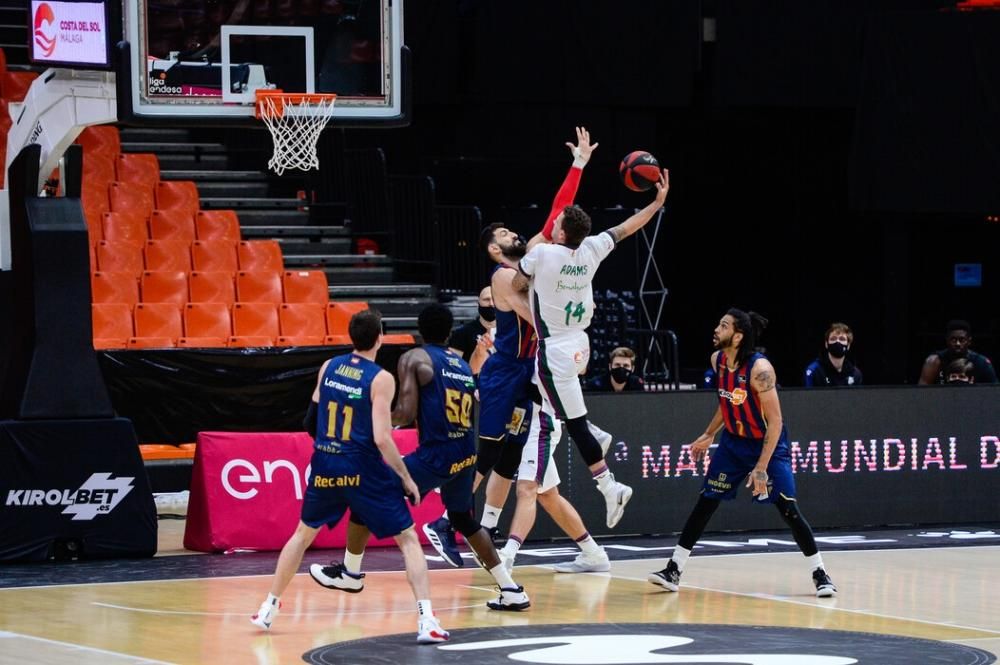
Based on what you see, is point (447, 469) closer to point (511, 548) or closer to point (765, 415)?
point (511, 548)

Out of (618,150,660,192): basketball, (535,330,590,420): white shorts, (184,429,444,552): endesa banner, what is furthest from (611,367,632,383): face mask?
(618,150,660,192): basketball

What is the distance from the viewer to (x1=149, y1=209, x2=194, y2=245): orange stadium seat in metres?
21.2

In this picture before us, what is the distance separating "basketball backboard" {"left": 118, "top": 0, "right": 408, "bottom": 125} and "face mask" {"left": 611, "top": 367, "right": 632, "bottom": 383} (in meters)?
3.26

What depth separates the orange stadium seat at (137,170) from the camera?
71.2ft

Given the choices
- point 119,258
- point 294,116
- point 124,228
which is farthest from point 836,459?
point 124,228

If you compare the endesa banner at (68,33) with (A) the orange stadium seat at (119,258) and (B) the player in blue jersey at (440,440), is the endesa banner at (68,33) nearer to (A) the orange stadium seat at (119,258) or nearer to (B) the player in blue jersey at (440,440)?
(B) the player in blue jersey at (440,440)

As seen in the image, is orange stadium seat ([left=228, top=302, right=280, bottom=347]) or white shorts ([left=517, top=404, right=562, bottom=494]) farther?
orange stadium seat ([left=228, top=302, right=280, bottom=347])

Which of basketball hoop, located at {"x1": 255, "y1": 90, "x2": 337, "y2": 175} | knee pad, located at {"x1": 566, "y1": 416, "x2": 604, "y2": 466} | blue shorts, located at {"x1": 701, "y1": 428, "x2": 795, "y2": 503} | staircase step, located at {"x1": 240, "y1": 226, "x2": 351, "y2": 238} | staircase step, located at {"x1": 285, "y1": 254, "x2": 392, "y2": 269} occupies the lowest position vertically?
blue shorts, located at {"x1": 701, "y1": 428, "x2": 795, "y2": 503}

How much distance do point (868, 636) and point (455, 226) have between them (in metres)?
13.3

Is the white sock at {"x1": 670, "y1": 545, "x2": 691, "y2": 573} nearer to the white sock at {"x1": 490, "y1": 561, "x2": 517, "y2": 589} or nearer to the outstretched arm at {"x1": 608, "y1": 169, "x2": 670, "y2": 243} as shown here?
the white sock at {"x1": 490, "y1": 561, "x2": 517, "y2": 589}

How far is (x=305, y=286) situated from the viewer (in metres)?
21.0

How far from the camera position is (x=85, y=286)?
14.6 meters

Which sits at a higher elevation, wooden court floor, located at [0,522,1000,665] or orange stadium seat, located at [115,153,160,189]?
orange stadium seat, located at [115,153,160,189]

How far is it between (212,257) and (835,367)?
308 inches
